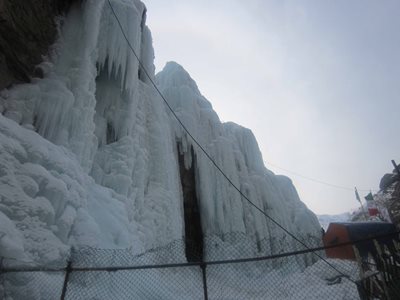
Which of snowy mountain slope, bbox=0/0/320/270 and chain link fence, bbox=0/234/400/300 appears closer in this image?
chain link fence, bbox=0/234/400/300

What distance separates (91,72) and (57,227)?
5218 mm

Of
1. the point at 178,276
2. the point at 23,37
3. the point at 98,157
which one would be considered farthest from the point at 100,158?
the point at 178,276

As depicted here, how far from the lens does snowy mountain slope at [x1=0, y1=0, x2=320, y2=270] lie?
5.79 meters

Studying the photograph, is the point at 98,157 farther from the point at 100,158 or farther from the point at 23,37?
the point at 23,37

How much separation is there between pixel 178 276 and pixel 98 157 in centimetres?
542

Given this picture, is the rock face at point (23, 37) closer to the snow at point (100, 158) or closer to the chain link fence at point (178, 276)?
the snow at point (100, 158)

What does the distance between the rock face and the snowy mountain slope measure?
0.35 meters

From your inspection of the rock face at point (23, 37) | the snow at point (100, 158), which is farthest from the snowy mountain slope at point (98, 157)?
the rock face at point (23, 37)

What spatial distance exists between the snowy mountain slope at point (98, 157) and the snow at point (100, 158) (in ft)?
0.09

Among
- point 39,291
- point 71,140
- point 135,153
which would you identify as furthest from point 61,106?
point 39,291

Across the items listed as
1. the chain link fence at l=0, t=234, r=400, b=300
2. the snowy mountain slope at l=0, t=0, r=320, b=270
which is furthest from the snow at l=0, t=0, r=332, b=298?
the chain link fence at l=0, t=234, r=400, b=300

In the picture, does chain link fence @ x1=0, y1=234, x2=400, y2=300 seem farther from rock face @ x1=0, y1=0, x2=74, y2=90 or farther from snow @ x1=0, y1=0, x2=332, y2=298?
rock face @ x1=0, y1=0, x2=74, y2=90

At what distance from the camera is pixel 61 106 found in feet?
26.8

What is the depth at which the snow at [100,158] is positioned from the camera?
576 cm
